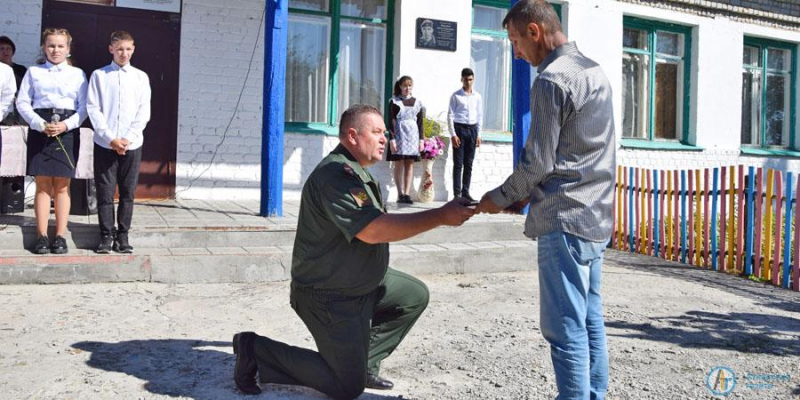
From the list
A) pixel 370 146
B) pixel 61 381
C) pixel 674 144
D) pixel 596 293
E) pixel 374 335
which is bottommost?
pixel 61 381

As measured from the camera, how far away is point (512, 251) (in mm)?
7609

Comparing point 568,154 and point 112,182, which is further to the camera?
point 112,182

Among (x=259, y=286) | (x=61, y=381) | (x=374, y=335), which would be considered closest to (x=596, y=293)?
(x=374, y=335)

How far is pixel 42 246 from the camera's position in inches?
248

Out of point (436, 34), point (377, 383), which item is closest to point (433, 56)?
point (436, 34)

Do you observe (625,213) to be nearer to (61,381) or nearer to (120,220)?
(120,220)

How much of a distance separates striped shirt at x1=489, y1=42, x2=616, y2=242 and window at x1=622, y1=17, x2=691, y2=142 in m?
10.3

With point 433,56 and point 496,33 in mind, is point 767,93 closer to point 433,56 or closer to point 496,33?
point 496,33

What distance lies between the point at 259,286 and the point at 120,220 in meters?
1.33

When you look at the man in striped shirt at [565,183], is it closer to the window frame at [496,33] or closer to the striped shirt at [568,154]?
the striped shirt at [568,154]

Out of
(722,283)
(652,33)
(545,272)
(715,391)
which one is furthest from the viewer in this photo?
(652,33)

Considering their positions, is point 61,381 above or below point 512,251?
below

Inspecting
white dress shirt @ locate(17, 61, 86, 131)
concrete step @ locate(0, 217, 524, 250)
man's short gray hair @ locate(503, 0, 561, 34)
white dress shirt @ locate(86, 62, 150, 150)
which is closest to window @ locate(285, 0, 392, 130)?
concrete step @ locate(0, 217, 524, 250)

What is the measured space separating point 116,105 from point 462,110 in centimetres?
512
